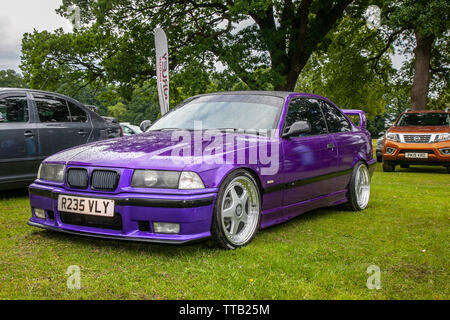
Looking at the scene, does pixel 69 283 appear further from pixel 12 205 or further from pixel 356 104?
pixel 356 104

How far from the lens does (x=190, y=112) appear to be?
534 cm

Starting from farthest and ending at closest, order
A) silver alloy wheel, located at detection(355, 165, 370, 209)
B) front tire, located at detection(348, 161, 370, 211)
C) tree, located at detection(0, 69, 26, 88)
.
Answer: tree, located at detection(0, 69, 26, 88)
silver alloy wheel, located at detection(355, 165, 370, 209)
front tire, located at detection(348, 161, 370, 211)

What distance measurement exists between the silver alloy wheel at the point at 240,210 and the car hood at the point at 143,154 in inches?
13.6

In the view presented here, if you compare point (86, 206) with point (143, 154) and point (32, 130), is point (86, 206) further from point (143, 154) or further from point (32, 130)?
point (32, 130)

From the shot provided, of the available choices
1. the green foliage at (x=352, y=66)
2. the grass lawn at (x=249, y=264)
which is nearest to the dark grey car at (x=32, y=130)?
the grass lawn at (x=249, y=264)

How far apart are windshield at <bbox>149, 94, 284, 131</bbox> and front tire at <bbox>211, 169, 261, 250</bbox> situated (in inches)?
28.6

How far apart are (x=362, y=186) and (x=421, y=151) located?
22.2 ft

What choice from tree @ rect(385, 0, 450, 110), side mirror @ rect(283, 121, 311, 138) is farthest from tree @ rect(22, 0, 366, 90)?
side mirror @ rect(283, 121, 311, 138)

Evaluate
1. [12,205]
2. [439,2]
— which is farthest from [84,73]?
[12,205]

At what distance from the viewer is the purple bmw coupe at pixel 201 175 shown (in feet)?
12.5

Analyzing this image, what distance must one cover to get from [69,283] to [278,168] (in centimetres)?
228

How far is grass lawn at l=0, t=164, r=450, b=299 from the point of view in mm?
3109

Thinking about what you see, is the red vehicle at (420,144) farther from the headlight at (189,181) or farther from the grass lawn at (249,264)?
the headlight at (189,181)

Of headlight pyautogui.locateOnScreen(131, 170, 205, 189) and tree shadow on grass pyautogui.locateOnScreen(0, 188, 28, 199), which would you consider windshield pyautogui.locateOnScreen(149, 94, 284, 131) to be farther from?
tree shadow on grass pyautogui.locateOnScreen(0, 188, 28, 199)
